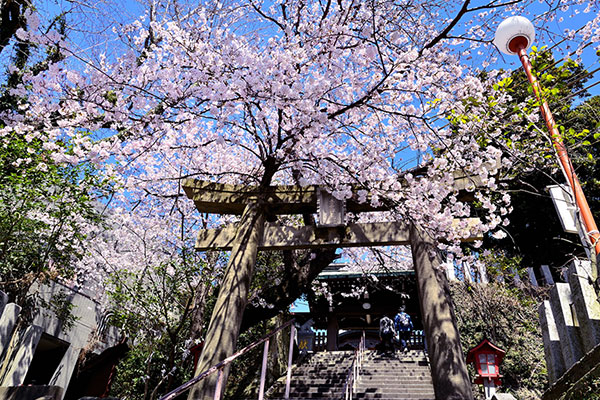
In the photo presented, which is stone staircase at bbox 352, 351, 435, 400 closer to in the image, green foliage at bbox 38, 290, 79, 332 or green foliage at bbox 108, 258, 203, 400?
green foliage at bbox 108, 258, 203, 400

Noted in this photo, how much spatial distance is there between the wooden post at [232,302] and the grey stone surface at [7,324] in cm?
249

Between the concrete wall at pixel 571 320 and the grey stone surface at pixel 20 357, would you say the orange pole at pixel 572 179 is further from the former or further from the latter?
the grey stone surface at pixel 20 357

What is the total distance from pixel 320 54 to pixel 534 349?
12.0m

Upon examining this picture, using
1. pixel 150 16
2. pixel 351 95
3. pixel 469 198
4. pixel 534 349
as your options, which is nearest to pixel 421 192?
pixel 469 198

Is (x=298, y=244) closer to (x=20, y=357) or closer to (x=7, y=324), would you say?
(x=7, y=324)

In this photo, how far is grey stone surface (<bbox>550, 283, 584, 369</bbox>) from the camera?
383cm

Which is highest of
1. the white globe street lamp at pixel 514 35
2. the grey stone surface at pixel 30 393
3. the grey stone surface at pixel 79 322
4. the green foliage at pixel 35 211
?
the white globe street lamp at pixel 514 35

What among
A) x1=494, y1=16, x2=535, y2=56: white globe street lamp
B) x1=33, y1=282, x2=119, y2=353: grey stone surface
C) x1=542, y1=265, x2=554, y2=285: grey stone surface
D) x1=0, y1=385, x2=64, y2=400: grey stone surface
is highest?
x1=542, y1=265, x2=554, y2=285: grey stone surface

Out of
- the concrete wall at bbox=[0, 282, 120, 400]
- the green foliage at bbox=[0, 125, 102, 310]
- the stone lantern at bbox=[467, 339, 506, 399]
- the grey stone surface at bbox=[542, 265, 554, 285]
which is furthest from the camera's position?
the grey stone surface at bbox=[542, 265, 554, 285]

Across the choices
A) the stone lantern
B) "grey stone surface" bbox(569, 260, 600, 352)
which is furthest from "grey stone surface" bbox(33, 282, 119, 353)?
"grey stone surface" bbox(569, 260, 600, 352)

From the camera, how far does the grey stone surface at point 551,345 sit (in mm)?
4195

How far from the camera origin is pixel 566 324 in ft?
13.0

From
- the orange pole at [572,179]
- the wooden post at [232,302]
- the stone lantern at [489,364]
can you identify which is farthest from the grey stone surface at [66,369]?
the orange pole at [572,179]

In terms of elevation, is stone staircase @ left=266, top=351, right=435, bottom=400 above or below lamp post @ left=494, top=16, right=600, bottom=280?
below
